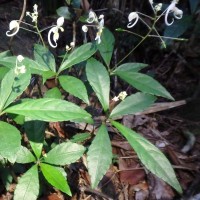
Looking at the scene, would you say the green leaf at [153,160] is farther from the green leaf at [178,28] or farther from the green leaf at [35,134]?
the green leaf at [178,28]

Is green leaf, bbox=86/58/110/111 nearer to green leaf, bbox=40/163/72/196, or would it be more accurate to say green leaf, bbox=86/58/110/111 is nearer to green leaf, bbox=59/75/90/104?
green leaf, bbox=59/75/90/104

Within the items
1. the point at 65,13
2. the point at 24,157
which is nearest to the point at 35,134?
the point at 24,157

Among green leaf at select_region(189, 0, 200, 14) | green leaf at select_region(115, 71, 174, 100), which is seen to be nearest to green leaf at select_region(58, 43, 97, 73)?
green leaf at select_region(115, 71, 174, 100)

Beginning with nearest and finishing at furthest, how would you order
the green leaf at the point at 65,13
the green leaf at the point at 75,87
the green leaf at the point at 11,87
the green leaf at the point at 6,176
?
1. the green leaf at the point at 11,87
2. the green leaf at the point at 75,87
3. the green leaf at the point at 6,176
4. the green leaf at the point at 65,13

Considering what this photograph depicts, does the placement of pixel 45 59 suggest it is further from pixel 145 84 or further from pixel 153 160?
pixel 153 160

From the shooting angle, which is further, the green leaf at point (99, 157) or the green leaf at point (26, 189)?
the green leaf at point (26, 189)

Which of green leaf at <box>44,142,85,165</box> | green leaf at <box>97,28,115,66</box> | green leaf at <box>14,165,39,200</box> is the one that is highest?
green leaf at <box>97,28,115,66</box>

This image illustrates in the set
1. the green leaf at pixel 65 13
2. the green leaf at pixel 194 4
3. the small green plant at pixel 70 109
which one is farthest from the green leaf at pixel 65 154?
the green leaf at pixel 194 4
